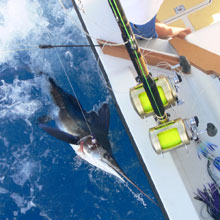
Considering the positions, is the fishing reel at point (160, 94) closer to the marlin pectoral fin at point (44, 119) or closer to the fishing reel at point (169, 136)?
the fishing reel at point (169, 136)

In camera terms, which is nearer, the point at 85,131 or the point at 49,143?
the point at 85,131

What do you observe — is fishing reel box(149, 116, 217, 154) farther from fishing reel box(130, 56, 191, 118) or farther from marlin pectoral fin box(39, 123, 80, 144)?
marlin pectoral fin box(39, 123, 80, 144)

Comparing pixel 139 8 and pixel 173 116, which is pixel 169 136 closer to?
pixel 173 116

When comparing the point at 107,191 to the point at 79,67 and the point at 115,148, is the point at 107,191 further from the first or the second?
the point at 79,67

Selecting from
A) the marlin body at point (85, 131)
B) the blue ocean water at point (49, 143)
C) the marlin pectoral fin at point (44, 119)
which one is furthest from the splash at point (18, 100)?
the marlin body at point (85, 131)

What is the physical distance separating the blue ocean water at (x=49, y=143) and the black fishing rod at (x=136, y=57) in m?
1.96

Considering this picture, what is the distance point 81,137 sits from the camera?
12.5 feet

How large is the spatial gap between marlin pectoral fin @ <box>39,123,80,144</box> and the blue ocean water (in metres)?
0.09

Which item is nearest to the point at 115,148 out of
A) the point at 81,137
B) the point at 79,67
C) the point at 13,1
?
the point at 81,137

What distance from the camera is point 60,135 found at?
3959 mm

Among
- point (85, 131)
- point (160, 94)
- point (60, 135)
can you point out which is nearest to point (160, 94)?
point (160, 94)

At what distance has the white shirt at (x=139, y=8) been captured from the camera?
192 cm

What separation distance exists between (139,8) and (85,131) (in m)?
2.25

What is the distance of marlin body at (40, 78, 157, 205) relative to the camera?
365 cm
